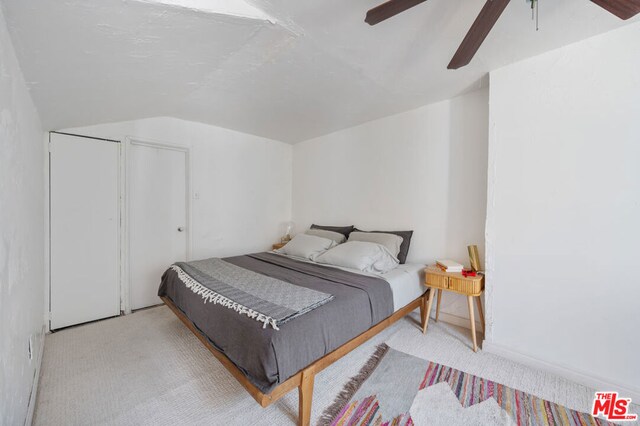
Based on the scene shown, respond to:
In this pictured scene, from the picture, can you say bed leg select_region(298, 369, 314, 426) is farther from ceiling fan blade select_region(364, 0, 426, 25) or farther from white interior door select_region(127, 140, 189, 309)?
white interior door select_region(127, 140, 189, 309)

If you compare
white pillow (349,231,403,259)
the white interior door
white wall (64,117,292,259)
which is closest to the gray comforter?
white pillow (349,231,403,259)

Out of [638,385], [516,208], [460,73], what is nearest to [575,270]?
[516,208]

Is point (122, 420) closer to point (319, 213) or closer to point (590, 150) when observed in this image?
point (319, 213)

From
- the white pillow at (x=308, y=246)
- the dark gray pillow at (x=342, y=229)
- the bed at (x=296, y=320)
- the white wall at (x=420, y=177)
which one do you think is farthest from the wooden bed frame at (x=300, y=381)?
the dark gray pillow at (x=342, y=229)

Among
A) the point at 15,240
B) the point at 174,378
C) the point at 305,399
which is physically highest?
the point at 15,240

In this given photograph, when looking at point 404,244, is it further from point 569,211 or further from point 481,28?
point 481,28

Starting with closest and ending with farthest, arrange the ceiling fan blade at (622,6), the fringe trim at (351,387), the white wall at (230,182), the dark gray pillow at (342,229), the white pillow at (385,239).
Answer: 1. the ceiling fan blade at (622,6)
2. the fringe trim at (351,387)
3. the white pillow at (385,239)
4. the white wall at (230,182)
5. the dark gray pillow at (342,229)

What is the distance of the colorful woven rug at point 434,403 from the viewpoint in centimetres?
151

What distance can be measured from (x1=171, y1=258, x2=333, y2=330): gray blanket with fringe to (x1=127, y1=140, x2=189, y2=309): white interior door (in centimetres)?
89

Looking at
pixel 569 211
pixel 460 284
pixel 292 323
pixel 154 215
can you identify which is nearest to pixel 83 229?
pixel 154 215

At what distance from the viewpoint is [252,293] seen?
6.18 ft

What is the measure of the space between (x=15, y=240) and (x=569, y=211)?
11.0 feet

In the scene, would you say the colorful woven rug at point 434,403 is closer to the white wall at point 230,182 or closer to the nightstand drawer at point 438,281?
the nightstand drawer at point 438,281

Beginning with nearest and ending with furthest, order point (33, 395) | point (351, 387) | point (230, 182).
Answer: point (33, 395)
point (351, 387)
point (230, 182)
